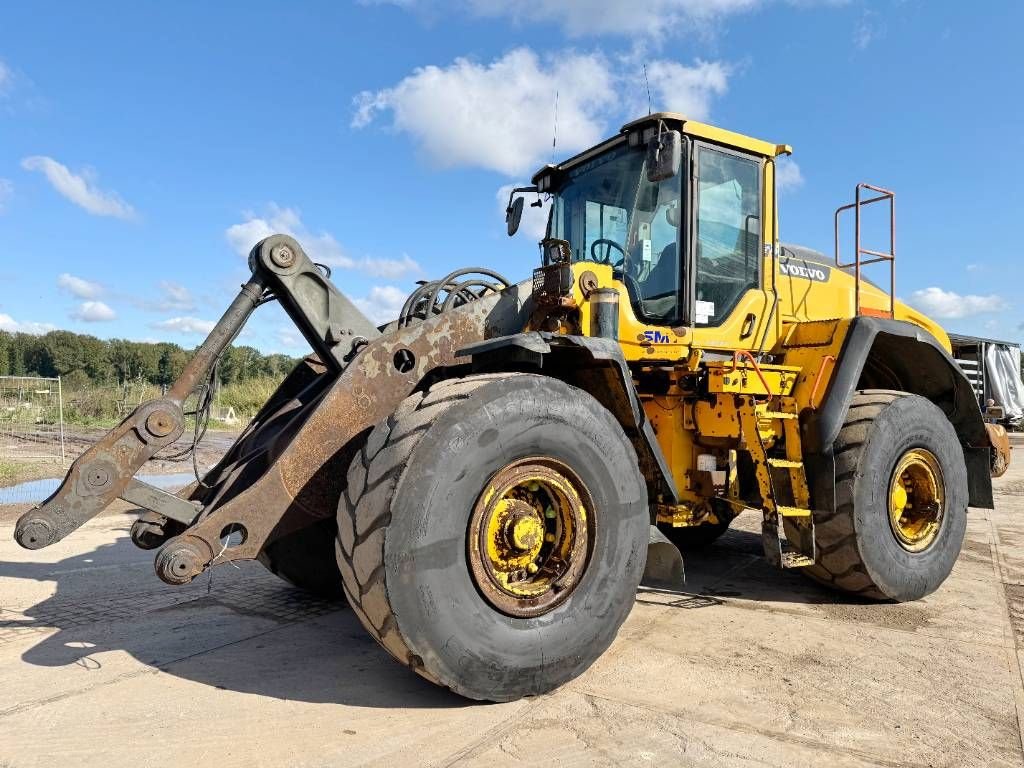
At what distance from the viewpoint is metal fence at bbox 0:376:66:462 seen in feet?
50.1

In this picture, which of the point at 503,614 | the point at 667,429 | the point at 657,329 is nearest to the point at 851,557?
the point at 667,429

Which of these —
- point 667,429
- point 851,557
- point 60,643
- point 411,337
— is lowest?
point 60,643

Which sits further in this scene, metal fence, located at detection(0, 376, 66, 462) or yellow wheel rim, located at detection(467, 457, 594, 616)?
metal fence, located at detection(0, 376, 66, 462)

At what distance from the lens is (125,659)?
12.4 ft

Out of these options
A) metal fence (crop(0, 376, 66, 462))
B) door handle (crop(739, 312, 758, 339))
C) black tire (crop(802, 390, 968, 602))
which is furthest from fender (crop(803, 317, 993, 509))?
metal fence (crop(0, 376, 66, 462))

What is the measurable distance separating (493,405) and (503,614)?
3.03 feet

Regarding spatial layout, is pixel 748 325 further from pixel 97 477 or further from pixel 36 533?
pixel 36 533

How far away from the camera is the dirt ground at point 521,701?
280 cm

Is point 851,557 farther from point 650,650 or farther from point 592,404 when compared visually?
point 592,404

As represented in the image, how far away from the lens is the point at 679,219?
16.0ft

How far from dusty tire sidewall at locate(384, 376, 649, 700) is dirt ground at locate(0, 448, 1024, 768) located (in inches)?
9.3

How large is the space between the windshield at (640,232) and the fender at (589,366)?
2.89 ft

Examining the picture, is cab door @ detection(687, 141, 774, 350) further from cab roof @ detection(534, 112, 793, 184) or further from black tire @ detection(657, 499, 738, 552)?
black tire @ detection(657, 499, 738, 552)

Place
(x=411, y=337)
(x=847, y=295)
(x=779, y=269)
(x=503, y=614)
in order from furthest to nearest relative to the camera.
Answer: (x=847, y=295) < (x=779, y=269) < (x=411, y=337) < (x=503, y=614)
